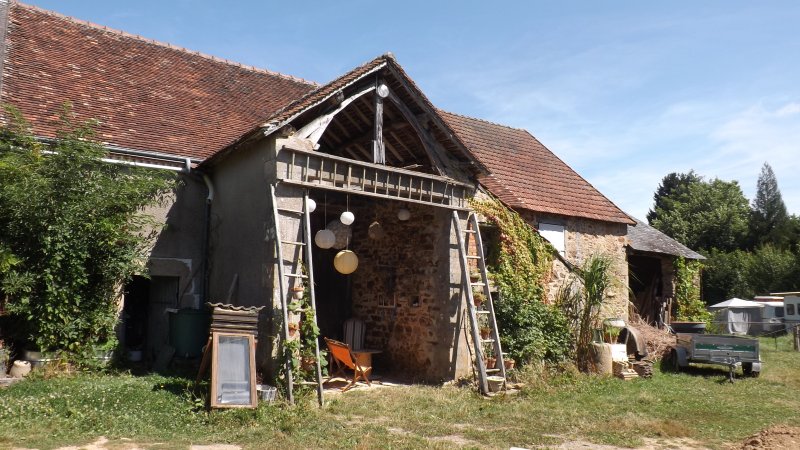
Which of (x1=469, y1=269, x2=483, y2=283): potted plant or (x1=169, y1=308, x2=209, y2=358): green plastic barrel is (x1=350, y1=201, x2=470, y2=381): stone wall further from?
(x1=169, y1=308, x2=209, y2=358): green plastic barrel

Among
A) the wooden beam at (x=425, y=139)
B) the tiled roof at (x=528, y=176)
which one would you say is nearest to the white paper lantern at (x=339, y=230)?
the wooden beam at (x=425, y=139)

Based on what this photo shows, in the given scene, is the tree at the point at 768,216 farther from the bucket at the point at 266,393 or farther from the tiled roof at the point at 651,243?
the bucket at the point at 266,393

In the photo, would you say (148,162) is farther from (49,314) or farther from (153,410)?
(153,410)

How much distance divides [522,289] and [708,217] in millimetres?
35174

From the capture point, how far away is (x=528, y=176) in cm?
1544

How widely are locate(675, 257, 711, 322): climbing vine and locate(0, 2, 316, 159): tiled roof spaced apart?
41.0 ft

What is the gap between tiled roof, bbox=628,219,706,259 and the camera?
1707 cm

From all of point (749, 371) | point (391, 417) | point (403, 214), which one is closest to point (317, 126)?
point (403, 214)

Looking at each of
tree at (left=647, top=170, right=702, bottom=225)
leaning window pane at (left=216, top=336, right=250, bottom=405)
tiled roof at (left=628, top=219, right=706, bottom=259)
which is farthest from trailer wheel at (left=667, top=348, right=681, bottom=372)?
tree at (left=647, top=170, right=702, bottom=225)

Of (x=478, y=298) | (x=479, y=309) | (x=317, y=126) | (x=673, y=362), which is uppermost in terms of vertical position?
(x=317, y=126)

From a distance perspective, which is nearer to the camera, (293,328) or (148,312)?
(293,328)

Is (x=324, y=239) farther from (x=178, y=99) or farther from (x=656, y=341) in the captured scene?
(x=656, y=341)

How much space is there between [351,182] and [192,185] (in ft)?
11.1

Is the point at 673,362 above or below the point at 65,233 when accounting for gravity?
below
